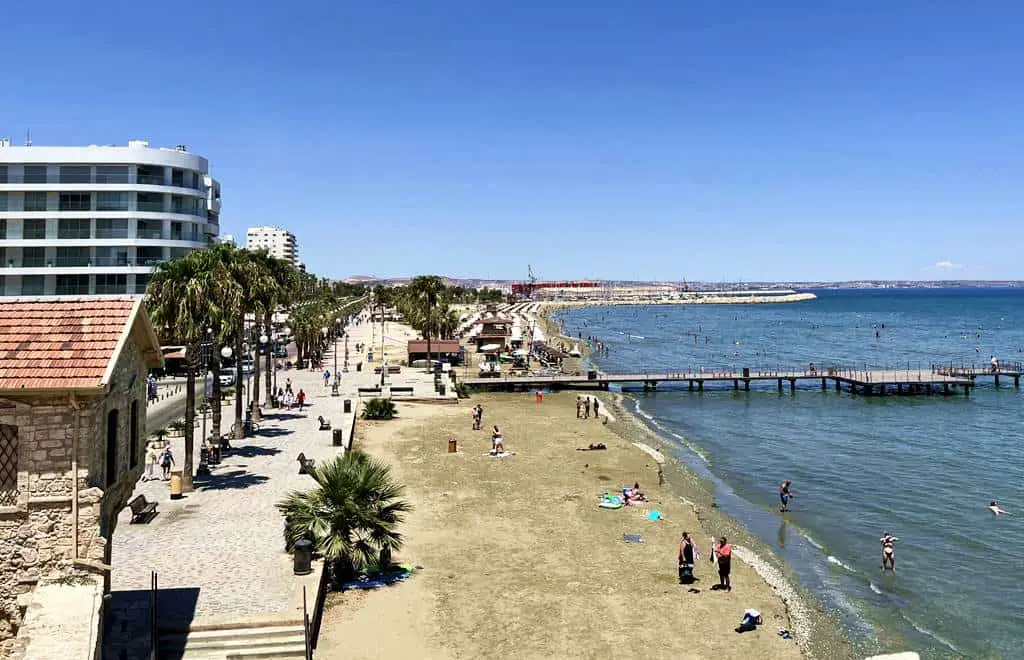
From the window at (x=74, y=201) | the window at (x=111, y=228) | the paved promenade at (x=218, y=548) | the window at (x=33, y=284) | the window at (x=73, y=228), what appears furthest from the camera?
the window at (x=111, y=228)

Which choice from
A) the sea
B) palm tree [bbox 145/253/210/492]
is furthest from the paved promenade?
the sea

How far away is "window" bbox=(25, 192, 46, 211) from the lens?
51281 mm

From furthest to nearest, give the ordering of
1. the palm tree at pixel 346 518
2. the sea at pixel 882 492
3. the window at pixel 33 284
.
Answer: the window at pixel 33 284
the sea at pixel 882 492
the palm tree at pixel 346 518

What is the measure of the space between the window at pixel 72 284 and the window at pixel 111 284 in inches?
28.5

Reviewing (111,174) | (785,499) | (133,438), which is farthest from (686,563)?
(111,174)

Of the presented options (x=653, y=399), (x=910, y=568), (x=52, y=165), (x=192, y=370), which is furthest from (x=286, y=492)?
(x=653, y=399)

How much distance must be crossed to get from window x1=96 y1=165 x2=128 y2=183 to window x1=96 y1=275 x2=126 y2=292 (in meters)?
6.67

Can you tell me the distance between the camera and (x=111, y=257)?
5272 cm

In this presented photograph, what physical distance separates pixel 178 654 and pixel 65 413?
17.2ft

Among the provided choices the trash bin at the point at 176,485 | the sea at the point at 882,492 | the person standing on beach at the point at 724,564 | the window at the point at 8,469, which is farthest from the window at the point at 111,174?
the person standing on beach at the point at 724,564

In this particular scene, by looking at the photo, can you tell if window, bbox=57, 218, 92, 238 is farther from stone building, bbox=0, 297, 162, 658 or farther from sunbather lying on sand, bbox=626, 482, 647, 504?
stone building, bbox=0, 297, 162, 658

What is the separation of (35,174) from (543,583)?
48.1 meters

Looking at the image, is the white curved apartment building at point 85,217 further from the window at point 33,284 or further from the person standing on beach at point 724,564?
the person standing on beach at point 724,564

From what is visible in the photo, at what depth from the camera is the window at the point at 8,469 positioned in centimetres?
1209
